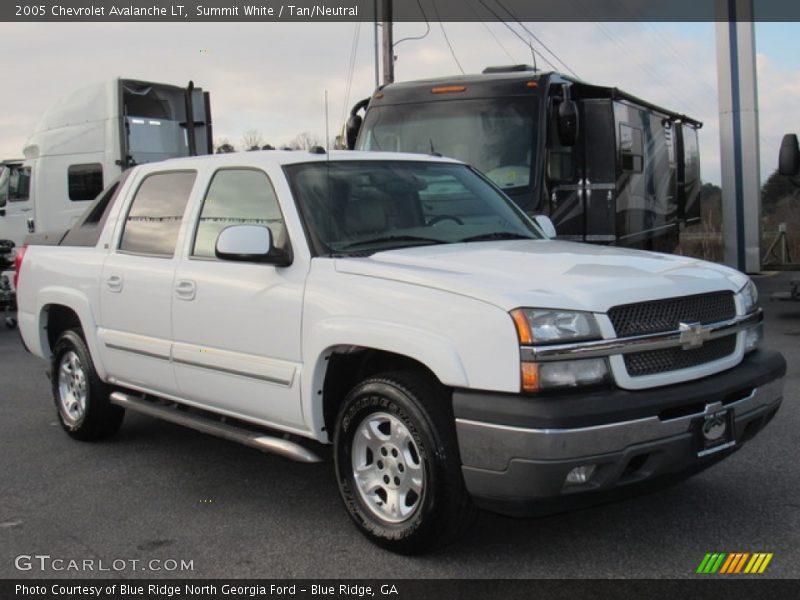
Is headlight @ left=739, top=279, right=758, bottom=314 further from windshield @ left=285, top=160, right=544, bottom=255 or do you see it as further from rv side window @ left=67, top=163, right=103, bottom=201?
rv side window @ left=67, top=163, right=103, bottom=201

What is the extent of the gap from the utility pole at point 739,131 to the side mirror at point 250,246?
1494cm

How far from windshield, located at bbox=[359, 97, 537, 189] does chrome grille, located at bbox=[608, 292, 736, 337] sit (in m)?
5.68

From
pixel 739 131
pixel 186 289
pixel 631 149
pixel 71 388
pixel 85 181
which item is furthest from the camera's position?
pixel 739 131

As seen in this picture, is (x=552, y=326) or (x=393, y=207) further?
(x=393, y=207)

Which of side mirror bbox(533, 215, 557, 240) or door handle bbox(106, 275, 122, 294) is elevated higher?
side mirror bbox(533, 215, 557, 240)

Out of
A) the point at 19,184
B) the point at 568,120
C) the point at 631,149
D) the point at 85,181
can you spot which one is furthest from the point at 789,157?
the point at 19,184

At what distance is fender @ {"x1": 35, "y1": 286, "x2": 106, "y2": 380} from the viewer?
19.1ft

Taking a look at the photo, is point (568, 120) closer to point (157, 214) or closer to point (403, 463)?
point (157, 214)

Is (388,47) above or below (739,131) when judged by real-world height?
above

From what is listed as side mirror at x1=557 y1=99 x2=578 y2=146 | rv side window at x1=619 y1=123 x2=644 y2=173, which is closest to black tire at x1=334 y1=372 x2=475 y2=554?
side mirror at x1=557 y1=99 x2=578 y2=146

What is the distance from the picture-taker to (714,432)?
378 centimetres

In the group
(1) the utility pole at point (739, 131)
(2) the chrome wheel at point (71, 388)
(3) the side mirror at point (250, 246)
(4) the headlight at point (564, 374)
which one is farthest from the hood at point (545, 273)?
(1) the utility pole at point (739, 131)

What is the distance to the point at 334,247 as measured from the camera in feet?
14.6

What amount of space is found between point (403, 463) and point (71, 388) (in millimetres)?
3414
